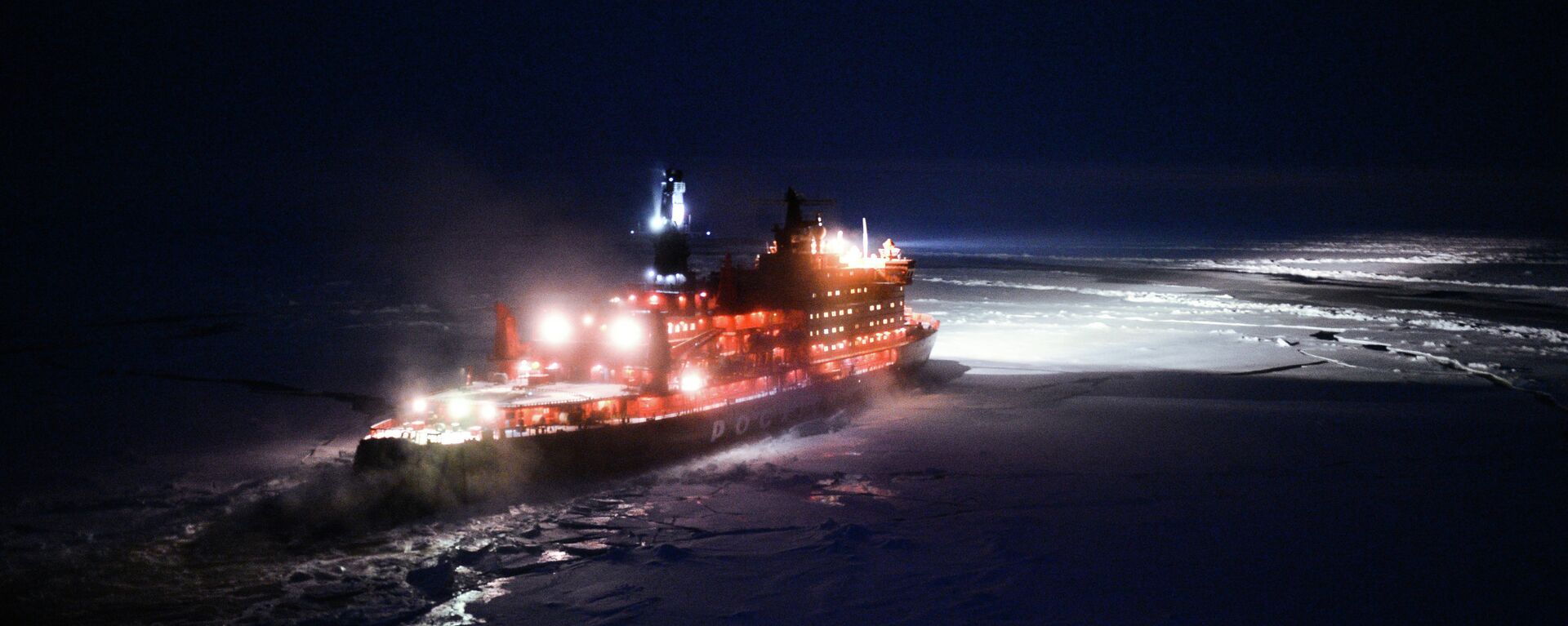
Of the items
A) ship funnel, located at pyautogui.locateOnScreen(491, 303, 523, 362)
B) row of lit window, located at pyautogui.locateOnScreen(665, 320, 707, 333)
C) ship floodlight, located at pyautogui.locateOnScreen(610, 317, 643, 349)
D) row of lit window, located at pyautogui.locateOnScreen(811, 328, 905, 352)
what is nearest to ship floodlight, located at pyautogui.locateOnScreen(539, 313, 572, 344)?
ship funnel, located at pyautogui.locateOnScreen(491, 303, 523, 362)

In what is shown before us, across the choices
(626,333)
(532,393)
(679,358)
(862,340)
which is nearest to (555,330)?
(626,333)

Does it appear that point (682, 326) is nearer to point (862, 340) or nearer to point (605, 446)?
point (605, 446)

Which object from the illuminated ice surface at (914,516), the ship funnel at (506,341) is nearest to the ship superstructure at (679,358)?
the ship funnel at (506,341)

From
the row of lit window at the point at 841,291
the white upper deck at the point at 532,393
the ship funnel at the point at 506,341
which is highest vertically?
the row of lit window at the point at 841,291

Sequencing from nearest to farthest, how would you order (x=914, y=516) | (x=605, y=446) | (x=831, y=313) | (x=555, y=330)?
(x=914, y=516)
(x=605, y=446)
(x=555, y=330)
(x=831, y=313)

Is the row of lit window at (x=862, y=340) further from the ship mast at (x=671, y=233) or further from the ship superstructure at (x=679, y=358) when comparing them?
the ship mast at (x=671, y=233)
